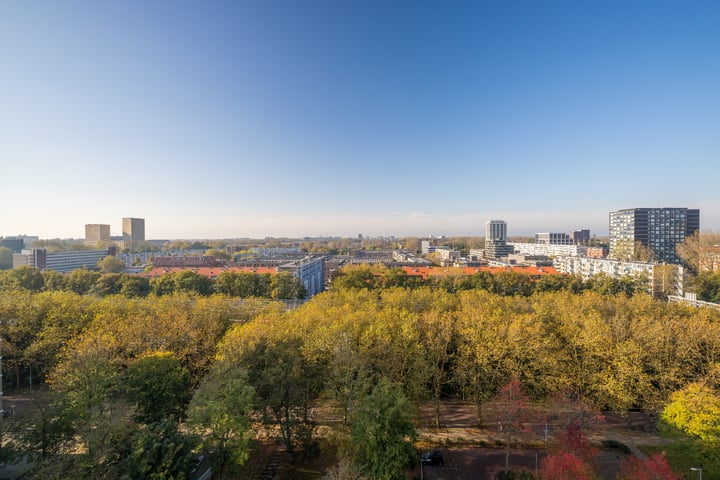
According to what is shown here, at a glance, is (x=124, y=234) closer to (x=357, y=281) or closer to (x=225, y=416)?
(x=357, y=281)

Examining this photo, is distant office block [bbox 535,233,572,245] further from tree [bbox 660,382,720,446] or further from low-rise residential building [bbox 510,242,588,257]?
tree [bbox 660,382,720,446]

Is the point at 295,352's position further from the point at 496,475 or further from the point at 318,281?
the point at 318,281

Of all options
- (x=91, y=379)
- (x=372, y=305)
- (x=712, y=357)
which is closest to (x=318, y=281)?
(x=372, y=305)

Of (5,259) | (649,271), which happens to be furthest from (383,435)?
(5,259)

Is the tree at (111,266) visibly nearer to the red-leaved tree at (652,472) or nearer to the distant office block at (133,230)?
the red-leaved tree at (652,472)

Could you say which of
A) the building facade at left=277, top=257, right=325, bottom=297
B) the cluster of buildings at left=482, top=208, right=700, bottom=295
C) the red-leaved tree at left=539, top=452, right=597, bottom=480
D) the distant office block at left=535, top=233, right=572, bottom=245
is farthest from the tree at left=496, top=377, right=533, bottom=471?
the distant office block at left=535, top=233, right=572, bottom=245
